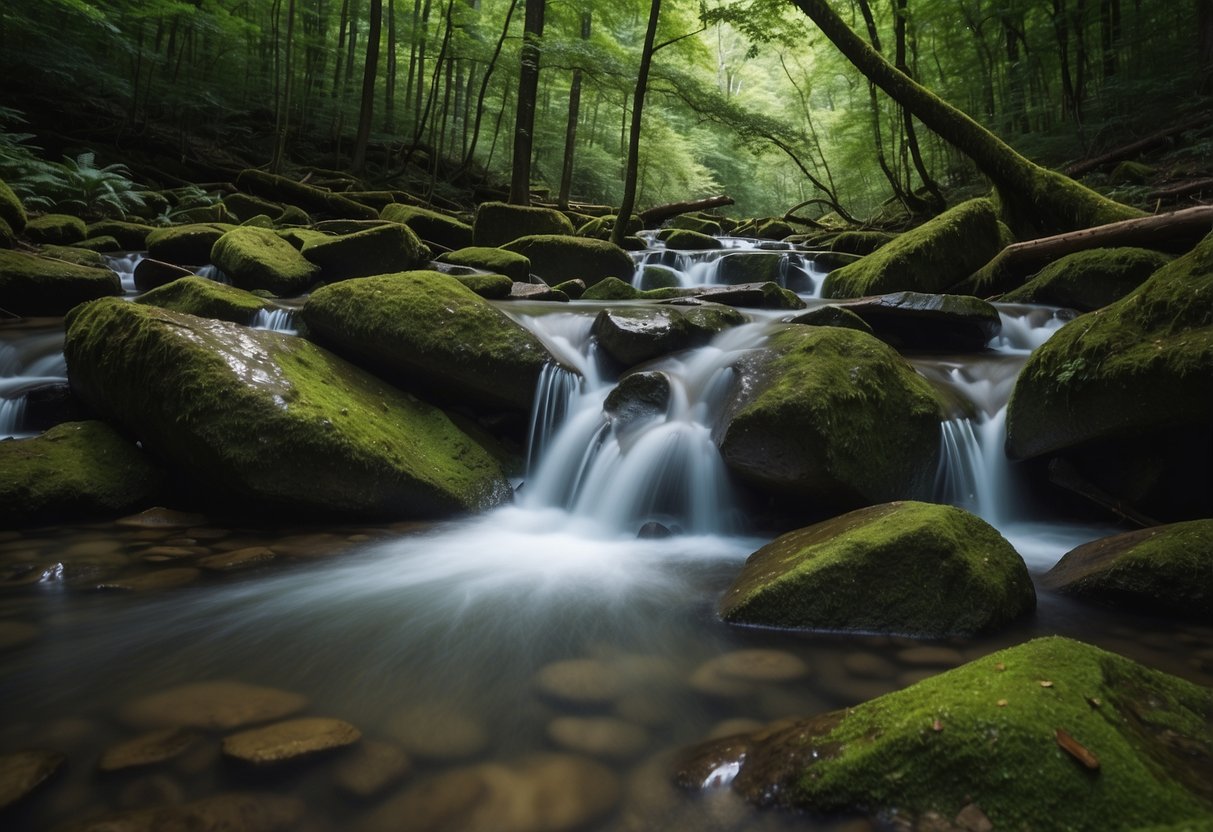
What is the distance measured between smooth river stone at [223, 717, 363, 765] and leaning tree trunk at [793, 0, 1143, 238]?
9703mm

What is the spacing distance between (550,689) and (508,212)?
10759 millimetres

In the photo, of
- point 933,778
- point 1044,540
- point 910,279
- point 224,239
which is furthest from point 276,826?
point 224,239

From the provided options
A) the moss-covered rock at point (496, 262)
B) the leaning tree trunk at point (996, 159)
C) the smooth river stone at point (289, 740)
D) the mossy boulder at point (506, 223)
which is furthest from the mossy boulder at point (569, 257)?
the smooth river stone at point (289, 740)

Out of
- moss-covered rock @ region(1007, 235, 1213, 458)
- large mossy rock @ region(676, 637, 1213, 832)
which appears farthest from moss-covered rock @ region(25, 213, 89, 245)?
moss-covered rock @ region(1007, 235, 1213, 458)

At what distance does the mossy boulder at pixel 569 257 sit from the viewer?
1068 centimetres

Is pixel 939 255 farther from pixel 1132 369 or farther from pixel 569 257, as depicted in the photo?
pixel 569 257

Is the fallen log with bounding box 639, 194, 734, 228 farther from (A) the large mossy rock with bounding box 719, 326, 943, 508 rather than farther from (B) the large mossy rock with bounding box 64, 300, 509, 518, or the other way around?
(B) the large mossy rock with bounding box 64, 300, 509, 518

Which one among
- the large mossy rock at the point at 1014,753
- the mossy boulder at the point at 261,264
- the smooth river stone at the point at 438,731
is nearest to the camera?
the large mossy rock at the point at 1014,753

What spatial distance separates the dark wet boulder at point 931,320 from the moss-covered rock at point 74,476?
6.11m

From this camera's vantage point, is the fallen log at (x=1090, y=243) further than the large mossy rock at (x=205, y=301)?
Yes

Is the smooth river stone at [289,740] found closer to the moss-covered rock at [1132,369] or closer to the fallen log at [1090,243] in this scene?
the moss-covered rock at [1132,369]

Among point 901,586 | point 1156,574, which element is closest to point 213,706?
point 901,586

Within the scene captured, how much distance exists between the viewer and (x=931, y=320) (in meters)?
6.54

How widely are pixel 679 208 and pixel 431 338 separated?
13163mm
